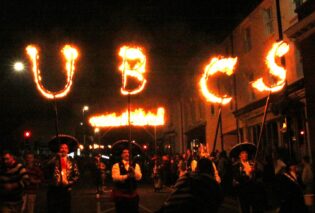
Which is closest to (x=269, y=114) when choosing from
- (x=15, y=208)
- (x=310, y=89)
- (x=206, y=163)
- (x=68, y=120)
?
(x=310, y=89)

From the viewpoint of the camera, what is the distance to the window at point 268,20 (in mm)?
21953

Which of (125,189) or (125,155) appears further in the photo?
(125,155)

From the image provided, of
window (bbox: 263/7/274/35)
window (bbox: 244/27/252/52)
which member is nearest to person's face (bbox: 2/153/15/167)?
window (bbox: 263/7/274/35)

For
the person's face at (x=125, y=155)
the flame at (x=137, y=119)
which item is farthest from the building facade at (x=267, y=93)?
the person's face at (x=125, y=155)

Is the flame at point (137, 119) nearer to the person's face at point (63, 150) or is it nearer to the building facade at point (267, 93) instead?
the building facade at point (267, 93)

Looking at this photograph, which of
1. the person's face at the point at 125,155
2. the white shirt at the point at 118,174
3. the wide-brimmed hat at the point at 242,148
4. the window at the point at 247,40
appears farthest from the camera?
the window at the point at 247,40

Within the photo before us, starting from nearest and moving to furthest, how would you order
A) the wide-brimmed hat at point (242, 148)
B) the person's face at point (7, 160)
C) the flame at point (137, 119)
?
the person's face at point (7, 160) < the wide-brimmed hat at point (242, 148) < the flame at point (137, 119)

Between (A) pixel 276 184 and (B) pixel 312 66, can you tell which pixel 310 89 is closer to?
(B) pixel 312 66

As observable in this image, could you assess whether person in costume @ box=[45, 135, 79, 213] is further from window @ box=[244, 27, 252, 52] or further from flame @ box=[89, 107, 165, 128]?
flame @ box=[89, 107, 165, 128]

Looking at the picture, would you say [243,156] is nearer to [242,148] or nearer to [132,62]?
[242,148]

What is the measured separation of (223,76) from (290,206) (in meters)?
22.7

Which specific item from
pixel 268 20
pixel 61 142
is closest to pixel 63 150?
pixel 61 142

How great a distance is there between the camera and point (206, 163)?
5.42 metres

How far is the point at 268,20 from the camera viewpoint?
22.4m
